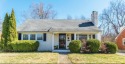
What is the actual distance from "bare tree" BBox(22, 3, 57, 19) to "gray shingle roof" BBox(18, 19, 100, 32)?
15.7 metres

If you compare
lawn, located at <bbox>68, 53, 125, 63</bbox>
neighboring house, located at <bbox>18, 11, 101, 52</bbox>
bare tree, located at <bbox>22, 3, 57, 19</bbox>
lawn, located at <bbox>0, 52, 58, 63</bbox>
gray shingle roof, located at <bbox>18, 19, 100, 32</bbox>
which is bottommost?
lawn, located at <bbox>68, 53, 125, 63</bbox>

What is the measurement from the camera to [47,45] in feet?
78.3

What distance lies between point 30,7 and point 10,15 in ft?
72.5

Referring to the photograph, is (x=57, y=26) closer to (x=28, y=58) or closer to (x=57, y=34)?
(x=57, y=34)

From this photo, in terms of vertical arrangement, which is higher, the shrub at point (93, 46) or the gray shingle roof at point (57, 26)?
the gray shingle roof at point (57, 26)

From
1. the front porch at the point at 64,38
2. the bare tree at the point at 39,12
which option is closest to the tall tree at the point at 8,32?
the front porch at the point at 64,38

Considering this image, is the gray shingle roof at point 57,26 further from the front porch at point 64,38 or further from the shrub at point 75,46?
the shrub at point 75,46

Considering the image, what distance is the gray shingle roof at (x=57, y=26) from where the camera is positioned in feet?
77.0

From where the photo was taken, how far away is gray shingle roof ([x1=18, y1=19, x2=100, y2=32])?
77.0 ft

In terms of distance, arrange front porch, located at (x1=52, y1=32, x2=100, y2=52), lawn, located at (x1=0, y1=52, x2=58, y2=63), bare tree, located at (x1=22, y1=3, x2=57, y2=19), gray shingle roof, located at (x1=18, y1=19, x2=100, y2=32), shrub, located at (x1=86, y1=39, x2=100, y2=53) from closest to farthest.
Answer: lawn, located at (x1=0, y1=52, x2=58, y2=63), shrub, located at (x1=86, y1=39, x2=100, y2=53), gray shingle roof, located at (x1=18, y1=19, x2=100, y2=32), front porch, located at (x1=52, y1=32, x2=100, y2=52), bare tree, located at (x1=22, y1=3, x2=57, y2=19)

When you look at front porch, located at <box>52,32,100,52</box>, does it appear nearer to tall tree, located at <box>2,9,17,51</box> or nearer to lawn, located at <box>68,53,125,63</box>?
tall tree, located at <box>2,9,17,51</box>

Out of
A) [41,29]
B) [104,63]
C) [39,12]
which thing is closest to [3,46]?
[41,29]

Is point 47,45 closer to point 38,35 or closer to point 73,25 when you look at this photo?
point 38,35

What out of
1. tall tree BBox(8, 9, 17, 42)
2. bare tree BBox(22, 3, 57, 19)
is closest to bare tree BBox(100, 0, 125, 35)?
bare tree BBox(22, 3, 57, 19)
